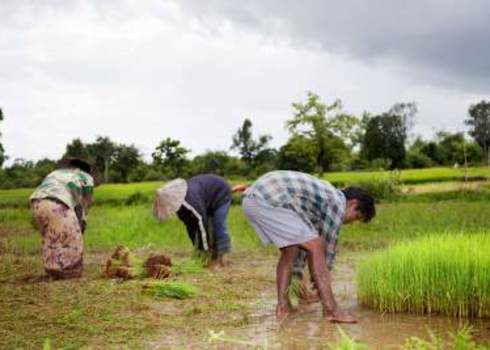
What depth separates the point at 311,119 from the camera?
5056 cm

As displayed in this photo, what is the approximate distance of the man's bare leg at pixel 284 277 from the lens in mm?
5242

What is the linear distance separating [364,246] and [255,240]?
1.78m

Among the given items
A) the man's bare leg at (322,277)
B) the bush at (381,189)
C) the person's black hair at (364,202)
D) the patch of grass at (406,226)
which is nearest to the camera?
the man's bare leg at (322,277)

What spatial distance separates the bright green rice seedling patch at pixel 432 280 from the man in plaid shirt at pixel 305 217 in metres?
0.56

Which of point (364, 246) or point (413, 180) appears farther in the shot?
point (413, 180)

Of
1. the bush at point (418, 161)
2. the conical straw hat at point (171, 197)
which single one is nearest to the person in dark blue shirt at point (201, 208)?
the conical straw hat at point (171, 197)

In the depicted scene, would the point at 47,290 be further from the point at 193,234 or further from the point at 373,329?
the point at 373,329

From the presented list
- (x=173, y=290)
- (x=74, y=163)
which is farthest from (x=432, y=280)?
(x=74, y=163)

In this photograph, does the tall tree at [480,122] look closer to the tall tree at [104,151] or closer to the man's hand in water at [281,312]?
the tall tree at [104,151]

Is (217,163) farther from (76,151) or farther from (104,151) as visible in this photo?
(76,151)

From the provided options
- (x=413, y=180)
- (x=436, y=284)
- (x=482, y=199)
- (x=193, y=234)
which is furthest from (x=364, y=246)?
(x=413, y=180)

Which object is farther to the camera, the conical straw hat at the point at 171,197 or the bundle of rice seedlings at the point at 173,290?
the conical straw hat at the point at 171,197

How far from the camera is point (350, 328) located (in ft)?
16.5

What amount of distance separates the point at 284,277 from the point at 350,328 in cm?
62
